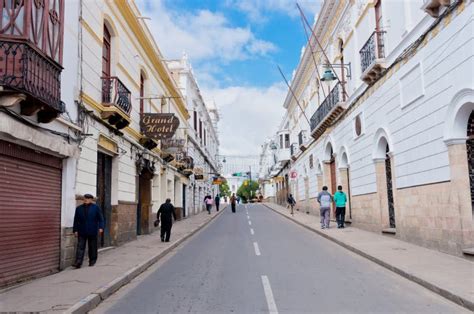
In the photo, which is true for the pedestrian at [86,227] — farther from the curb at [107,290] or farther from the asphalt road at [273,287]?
the asphalt road at [273,287]

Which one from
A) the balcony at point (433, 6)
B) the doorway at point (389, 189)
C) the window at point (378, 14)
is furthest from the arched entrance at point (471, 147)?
the window at point (378, 14)

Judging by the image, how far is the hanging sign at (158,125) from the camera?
1664cm

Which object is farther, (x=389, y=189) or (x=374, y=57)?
(x=389, y=189)

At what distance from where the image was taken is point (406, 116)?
12242mm

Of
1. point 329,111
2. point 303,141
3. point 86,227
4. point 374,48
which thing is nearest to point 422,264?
point 86,227

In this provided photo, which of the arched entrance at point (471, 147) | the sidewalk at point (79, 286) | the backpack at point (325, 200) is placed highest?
the arched entrance at point (471, 147)

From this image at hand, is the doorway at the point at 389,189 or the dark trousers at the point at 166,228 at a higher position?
the doorway at the point at 389,189

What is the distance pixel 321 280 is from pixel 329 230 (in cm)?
923

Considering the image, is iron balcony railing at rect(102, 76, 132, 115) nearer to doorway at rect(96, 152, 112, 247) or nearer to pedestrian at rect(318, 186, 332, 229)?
doorway at rect(96, 152, 112, 247)

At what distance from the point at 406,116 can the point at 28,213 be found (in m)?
10.0

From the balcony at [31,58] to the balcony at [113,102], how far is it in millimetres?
3257

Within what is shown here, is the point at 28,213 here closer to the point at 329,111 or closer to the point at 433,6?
the point at 433,6

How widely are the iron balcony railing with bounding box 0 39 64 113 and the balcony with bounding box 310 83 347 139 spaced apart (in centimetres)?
1369

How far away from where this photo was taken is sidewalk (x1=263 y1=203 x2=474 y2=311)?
6.69m
